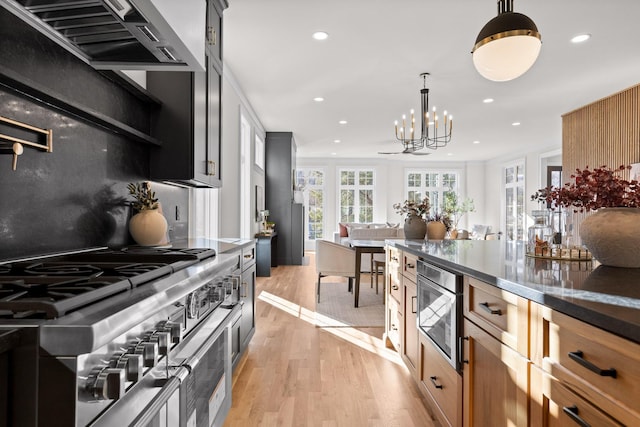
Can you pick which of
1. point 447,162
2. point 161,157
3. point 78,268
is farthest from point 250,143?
point 447,162

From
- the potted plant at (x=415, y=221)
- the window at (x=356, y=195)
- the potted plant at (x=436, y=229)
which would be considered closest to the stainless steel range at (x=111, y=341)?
the potted plant at (x=415, y=221)

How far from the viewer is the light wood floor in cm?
209

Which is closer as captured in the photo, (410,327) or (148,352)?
(148,352)

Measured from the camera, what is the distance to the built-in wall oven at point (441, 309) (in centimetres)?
164

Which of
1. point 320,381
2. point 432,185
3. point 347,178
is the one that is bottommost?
point 320,381

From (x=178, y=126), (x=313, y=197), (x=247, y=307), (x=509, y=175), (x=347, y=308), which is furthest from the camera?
(x=313, y=197)

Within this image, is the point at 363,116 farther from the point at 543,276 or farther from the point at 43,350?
the point at 43,350

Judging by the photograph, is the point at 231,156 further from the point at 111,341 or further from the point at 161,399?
the point at 111,341

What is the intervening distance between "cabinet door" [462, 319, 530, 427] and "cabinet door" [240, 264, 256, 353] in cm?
145

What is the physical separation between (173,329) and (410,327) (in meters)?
1.73

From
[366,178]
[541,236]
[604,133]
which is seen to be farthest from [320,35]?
[366,178]

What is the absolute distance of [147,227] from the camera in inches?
83.9

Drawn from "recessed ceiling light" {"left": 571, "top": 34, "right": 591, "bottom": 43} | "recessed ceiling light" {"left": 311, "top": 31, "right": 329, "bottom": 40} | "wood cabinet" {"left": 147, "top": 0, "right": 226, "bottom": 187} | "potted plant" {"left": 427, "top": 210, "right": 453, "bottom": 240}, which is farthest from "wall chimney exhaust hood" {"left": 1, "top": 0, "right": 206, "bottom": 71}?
"recessed ceiling light" {"left": 571, "top": 34, "right": 591, "bottom": 43}

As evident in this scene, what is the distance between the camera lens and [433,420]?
6.78 feet
